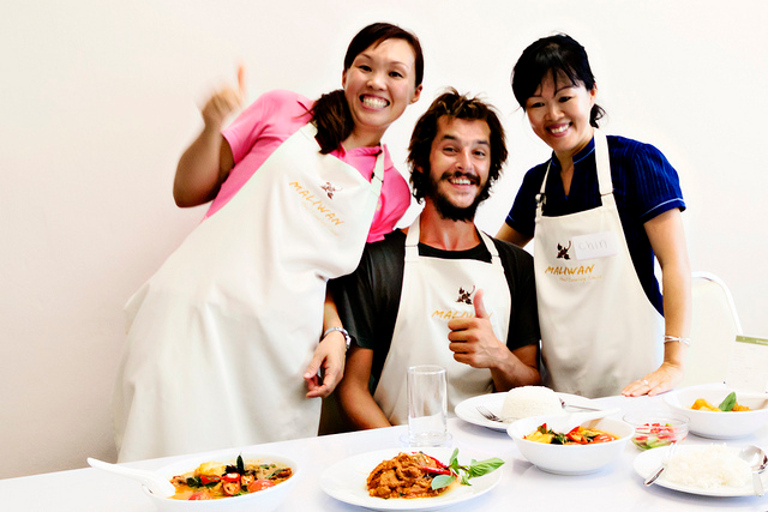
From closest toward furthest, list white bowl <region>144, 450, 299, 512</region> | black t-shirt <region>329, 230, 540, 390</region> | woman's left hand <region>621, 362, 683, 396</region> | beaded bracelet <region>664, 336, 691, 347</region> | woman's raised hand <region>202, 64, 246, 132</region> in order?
1. white bowl <region>144, 450, 299, 512</region>
2. woman's left hand <region>621, 362, 683, 396</region>
3. woman's raised hand <region>202, 64, 246, 132</region>
4. beaded bracelet <region>664, 336, 691, 347</region>
5. black t-shirt <region>329, 230, 540, 390</region>

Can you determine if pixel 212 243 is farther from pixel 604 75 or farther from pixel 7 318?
pixel 604 75

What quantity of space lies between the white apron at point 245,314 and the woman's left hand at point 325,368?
4cm

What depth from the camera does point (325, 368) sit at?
1.83 m

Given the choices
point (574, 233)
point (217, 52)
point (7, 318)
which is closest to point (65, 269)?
point (7, 318)

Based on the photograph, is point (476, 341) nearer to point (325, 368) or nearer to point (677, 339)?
point (325, 368)

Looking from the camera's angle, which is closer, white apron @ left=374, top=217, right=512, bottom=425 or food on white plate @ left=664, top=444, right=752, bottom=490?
food on white plate @ left=664, top=444, right=752, bottom=490

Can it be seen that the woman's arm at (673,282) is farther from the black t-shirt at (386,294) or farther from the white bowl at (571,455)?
the white bowl at (571,455)

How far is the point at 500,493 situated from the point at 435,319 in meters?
1.04

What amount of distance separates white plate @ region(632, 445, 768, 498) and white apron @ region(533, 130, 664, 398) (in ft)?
2.98

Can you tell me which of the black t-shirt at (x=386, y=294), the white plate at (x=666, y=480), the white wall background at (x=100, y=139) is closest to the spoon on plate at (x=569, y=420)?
the white plate at (x=666, y=480)

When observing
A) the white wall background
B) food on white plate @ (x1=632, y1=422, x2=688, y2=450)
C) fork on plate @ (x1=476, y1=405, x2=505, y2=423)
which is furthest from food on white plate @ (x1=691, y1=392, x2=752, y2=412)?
the white wall background

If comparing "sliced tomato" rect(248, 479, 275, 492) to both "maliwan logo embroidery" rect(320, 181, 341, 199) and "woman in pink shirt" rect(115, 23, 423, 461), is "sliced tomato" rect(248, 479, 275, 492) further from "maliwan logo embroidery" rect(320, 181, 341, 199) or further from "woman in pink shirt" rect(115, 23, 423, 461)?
"maliwan logo embroidery" rect(320, 181, 341, 199)

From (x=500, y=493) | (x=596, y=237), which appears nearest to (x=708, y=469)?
(x=500, y=493)

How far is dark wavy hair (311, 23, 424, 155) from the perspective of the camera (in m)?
2.00
